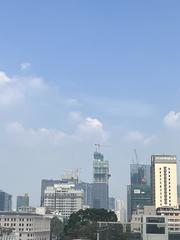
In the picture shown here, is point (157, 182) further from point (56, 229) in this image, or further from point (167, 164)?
point (56, 229)

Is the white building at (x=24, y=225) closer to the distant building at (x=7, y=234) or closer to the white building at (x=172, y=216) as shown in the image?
the distant building at (x=7, y=234)

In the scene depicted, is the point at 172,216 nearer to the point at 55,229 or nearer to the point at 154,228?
the point at 154,228

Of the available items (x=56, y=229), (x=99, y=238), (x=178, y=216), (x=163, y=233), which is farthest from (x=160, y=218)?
(x=56, y=229)

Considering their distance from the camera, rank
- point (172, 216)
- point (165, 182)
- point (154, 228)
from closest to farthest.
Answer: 1. point (154, 228)
2. point (172, 216)
3. point (165, 182)

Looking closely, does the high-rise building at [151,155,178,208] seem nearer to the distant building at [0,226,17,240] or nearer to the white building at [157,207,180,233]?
the white building at [157,207,180,233]

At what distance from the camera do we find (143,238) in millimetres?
101688

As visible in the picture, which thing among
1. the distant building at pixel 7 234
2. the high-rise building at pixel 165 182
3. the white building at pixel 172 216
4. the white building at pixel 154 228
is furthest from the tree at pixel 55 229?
the white building at pixel 154 228

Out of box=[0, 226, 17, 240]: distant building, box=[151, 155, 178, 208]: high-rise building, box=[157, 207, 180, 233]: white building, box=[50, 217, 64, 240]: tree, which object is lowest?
box=[50, 217, 64, 240]: tree

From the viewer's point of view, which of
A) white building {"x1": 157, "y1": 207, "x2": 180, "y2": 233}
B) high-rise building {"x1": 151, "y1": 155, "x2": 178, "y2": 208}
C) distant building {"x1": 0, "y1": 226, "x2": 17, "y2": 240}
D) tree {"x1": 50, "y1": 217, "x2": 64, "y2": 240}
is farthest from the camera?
high-rise building {"x1": 151, "y1": 155, "x2": 178, "y2": 208}

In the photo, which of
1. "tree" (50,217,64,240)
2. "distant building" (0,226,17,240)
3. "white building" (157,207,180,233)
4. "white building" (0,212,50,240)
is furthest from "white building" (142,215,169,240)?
"tree" (50,217,64,240)

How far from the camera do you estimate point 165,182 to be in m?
174

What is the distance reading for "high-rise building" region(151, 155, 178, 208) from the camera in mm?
171125

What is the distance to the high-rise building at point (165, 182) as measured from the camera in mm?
171125

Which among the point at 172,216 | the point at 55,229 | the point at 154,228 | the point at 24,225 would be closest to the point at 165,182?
the point at 172,216
